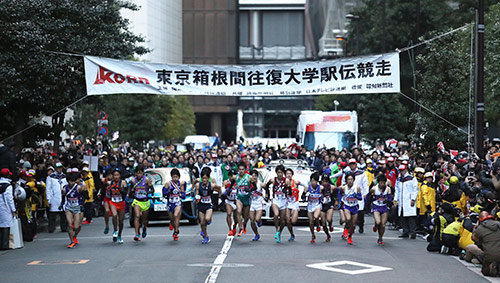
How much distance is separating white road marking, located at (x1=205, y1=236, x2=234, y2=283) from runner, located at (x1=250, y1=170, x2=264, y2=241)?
601 millimetres

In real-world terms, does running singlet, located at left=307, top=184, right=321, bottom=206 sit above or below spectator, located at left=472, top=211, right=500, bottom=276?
above

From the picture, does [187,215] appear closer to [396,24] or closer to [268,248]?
[268,248]

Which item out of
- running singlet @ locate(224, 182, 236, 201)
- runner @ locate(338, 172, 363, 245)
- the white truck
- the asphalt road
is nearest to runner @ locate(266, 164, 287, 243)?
the asphalt road

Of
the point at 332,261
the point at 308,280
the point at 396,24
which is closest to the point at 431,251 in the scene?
the point at 332,261

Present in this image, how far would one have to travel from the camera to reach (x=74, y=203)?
18.4m

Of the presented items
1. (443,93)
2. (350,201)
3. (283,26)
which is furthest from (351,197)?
(283,26)

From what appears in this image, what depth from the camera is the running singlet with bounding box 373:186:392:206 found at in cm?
1839

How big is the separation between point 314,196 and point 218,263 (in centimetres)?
470

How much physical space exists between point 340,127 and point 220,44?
2438 inches

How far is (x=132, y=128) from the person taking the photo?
56062 millimetres

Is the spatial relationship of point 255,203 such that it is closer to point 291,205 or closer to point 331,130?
A: point 291,205

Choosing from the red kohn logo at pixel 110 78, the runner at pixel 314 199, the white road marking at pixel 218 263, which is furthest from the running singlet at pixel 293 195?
the red kohn logo at pixel 110 78

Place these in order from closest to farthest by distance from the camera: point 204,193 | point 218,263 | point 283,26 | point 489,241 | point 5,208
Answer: point 489,241, point 218,263, point 5,208, point 204,193, point 283,26

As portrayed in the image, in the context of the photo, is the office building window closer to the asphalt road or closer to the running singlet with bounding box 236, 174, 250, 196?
the asphalt road
